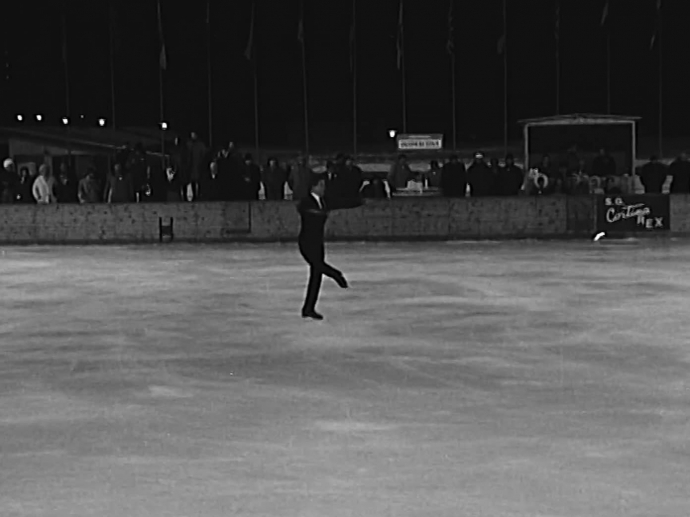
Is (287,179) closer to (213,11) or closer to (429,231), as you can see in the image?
(429,231)

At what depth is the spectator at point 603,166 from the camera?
2555 centimetres

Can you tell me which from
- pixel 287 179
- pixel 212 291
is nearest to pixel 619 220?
pixel 287 179

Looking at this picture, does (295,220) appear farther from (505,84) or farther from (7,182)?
(505,84)

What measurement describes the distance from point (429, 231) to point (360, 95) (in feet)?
29.1

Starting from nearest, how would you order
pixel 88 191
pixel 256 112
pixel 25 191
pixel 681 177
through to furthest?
pixel 681 177 < pixel 88 191 < pixel 25 191 < pixel 256 112

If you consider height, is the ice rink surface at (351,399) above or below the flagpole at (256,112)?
below

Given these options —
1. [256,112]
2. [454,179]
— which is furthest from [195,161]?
[256,112]

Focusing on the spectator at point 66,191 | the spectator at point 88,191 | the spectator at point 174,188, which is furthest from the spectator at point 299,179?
the spectator at point 66,191

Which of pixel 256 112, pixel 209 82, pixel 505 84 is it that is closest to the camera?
pixel 505 84

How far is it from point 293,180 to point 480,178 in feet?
13.2

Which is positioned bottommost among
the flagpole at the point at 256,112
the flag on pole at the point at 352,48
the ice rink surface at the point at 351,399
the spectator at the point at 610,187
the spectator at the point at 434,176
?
the ice rink surface at the point at 351,399

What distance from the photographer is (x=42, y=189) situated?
26188 mm

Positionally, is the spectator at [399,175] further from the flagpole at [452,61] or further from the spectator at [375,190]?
the flagpole at [452,61]

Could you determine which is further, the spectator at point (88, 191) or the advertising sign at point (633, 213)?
the spectator at point (88, 191)
